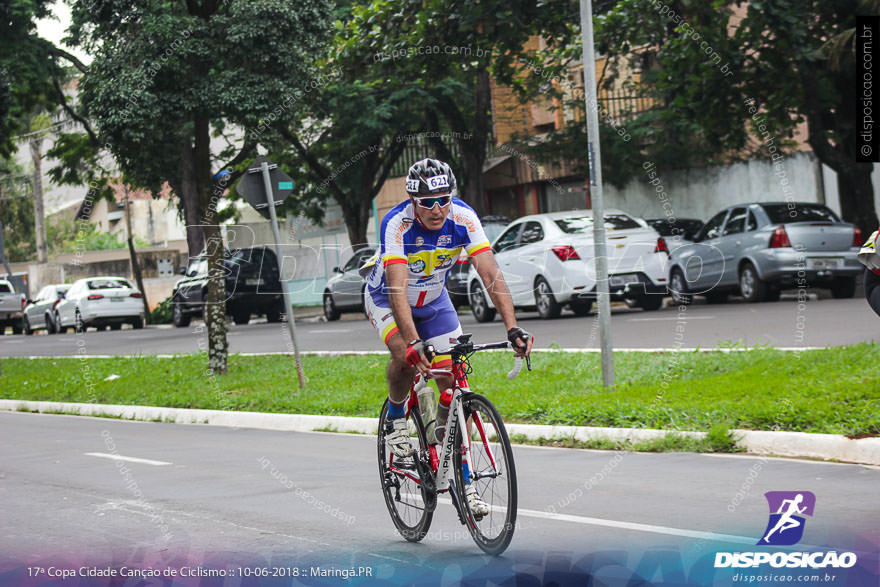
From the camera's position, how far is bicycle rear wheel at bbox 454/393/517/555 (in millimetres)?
5316

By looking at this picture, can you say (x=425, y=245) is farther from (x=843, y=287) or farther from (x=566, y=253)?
(x=843, y=287)

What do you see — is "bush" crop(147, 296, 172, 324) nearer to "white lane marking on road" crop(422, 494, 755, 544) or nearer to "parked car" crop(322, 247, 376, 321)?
"parked car" crop(322, 247, 376, 321)

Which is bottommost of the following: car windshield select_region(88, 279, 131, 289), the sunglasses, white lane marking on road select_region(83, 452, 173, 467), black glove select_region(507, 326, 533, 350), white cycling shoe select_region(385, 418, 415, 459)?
white lane marking on road select_region(83, 452, 173, 467)

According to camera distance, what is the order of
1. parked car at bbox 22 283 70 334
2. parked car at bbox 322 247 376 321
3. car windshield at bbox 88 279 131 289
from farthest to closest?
parked car at bbox 22 283 70 334 → car windshield at bbox 88 279 131 289 → parked car at bbox 322 247 376 321

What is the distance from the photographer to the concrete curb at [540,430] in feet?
25.7

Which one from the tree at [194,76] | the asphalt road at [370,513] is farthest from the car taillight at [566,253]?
the asphalt road at [370,513]

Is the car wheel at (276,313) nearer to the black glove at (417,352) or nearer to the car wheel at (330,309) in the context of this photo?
the car wheel at (330,309)

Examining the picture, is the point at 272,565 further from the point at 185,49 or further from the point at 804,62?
the point at 804,62

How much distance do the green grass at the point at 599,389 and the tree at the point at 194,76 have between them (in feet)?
5.11

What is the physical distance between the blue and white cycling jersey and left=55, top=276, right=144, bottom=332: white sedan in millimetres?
31328

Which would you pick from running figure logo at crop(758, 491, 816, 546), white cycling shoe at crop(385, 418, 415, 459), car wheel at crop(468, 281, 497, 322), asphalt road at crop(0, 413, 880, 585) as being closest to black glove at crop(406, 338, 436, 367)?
white cycling shoe at crop(385, 418, 415, 459)

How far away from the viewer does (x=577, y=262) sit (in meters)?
19.7

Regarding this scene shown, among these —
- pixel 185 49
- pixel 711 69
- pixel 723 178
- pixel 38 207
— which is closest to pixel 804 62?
pixel 711 69

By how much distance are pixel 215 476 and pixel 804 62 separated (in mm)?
15650
